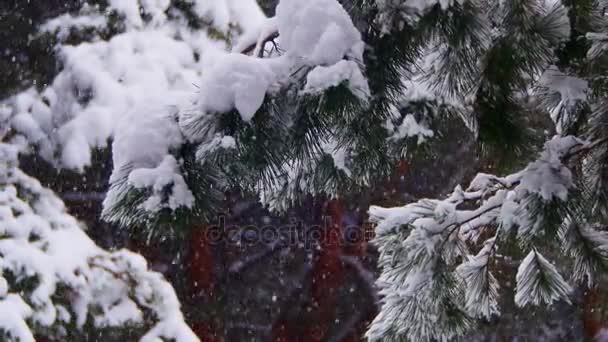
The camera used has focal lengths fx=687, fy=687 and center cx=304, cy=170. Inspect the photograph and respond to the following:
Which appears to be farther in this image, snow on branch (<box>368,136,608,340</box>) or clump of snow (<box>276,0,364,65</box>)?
snow on branch (<box>368,136,608,340</box>)

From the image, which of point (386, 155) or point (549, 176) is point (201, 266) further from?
point (549, 176)

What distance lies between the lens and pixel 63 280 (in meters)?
2.67

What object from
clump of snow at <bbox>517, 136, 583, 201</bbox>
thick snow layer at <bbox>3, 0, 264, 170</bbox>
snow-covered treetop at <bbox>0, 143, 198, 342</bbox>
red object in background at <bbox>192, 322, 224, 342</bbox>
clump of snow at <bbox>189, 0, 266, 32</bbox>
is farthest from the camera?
red object in background at <bbox>192, 322, 224, 342</bbox>

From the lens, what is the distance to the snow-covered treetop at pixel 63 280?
2.59m

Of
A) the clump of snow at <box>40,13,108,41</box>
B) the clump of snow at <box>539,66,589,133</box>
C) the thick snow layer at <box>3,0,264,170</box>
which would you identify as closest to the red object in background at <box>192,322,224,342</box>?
the thick snow layer at <box>3,0,264,170</box>

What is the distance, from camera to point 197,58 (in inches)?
156

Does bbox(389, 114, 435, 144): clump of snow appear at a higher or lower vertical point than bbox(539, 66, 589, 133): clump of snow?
lower

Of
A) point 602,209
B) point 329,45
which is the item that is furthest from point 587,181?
point 329,45

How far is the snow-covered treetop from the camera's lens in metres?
2.59

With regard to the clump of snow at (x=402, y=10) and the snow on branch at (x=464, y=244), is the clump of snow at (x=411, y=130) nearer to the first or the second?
the snow on branch at (x=464, y=244)

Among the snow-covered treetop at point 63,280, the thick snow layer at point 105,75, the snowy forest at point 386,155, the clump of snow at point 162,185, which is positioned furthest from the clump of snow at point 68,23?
the clump of snow at point 162,185

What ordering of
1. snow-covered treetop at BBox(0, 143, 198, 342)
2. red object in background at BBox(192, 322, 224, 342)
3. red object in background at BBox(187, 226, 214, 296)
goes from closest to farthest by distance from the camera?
1. snow-covered treetop at BBox(0, 143, 198, 342)
2. red object in background at BBox(192, 322, 224, 342)
3. red object in background at BBox(187, 226, 214, 296)

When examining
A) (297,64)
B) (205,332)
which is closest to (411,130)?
(297,64)

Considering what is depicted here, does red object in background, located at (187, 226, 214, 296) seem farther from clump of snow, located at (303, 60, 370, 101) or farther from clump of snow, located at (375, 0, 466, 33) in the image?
clump of snow, located at (303, 60, 370, 101)
